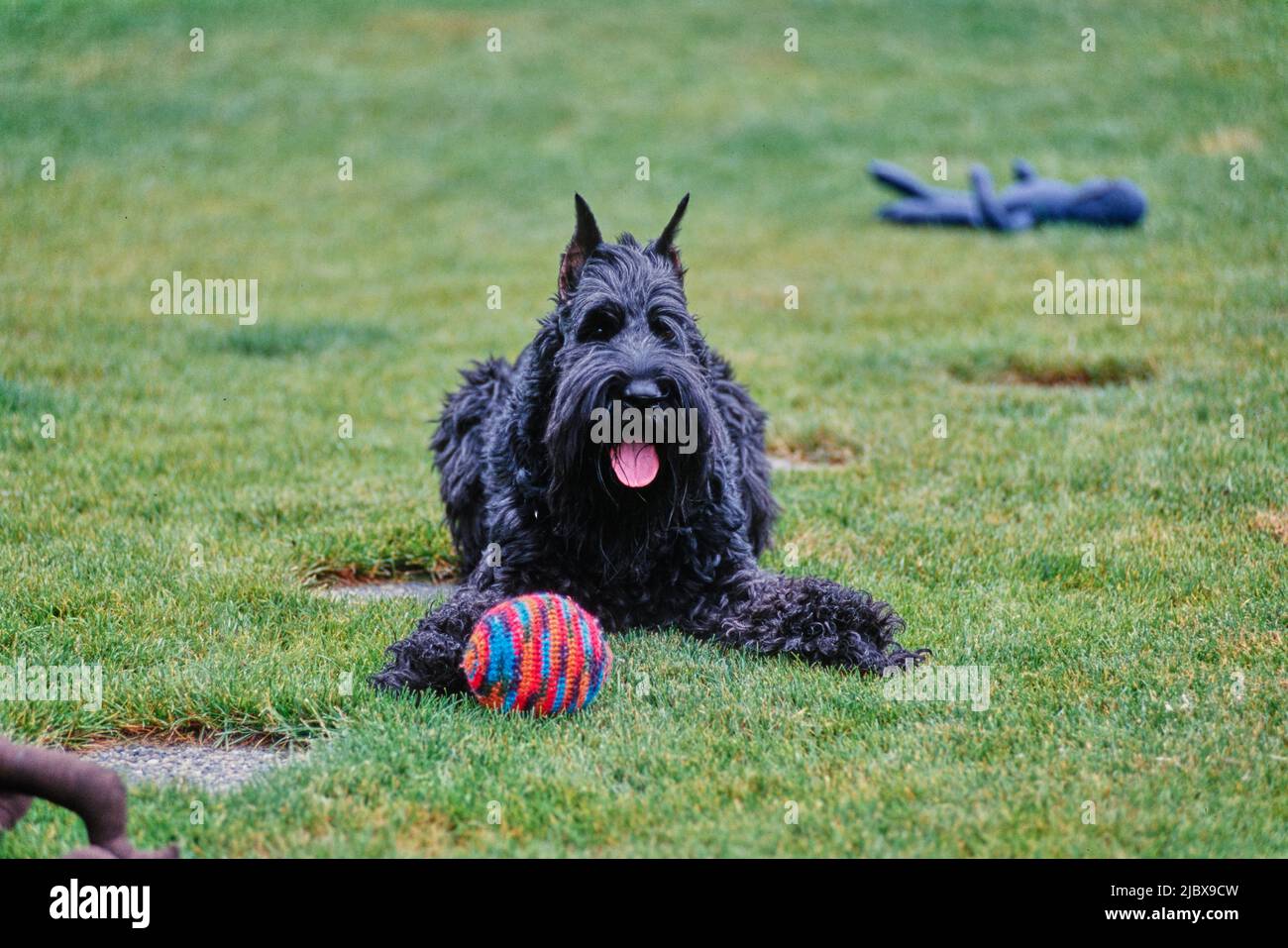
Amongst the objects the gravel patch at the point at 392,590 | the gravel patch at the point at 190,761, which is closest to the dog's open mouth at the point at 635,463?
the gravel patch at the point at 392,590

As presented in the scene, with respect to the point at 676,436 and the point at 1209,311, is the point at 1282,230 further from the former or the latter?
the point at 676,436

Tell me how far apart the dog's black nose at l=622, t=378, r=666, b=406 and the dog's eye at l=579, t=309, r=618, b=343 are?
41 centimetres

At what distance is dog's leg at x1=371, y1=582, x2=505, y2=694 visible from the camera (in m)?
5.13

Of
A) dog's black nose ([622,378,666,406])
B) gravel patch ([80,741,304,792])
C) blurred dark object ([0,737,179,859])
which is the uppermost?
dog's black nose ([622,378,666,406])

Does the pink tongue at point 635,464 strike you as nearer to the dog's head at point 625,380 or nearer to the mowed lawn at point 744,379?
the dog's head at point 625,380

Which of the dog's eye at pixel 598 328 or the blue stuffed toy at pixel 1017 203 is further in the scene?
the blue stuffed toy at pixel 1017 203

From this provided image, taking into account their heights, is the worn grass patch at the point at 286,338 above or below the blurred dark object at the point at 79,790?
above

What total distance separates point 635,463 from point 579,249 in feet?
3.32

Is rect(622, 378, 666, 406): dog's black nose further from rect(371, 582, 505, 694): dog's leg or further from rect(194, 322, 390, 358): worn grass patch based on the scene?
rect(194, 322, 390, 358): worn grass patch

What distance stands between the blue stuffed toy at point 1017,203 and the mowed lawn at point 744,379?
1.31ft

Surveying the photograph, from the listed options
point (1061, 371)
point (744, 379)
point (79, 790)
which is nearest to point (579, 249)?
point (79, 790)

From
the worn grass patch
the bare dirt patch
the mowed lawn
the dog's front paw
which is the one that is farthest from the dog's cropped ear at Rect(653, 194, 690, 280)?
the worn grass patch

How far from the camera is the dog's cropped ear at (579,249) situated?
5.74 metres

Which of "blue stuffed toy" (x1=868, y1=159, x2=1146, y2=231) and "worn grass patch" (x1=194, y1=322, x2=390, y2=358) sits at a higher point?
"blue stuffed toy" (x1=868, y1=159, x2=1146, y2=231)
